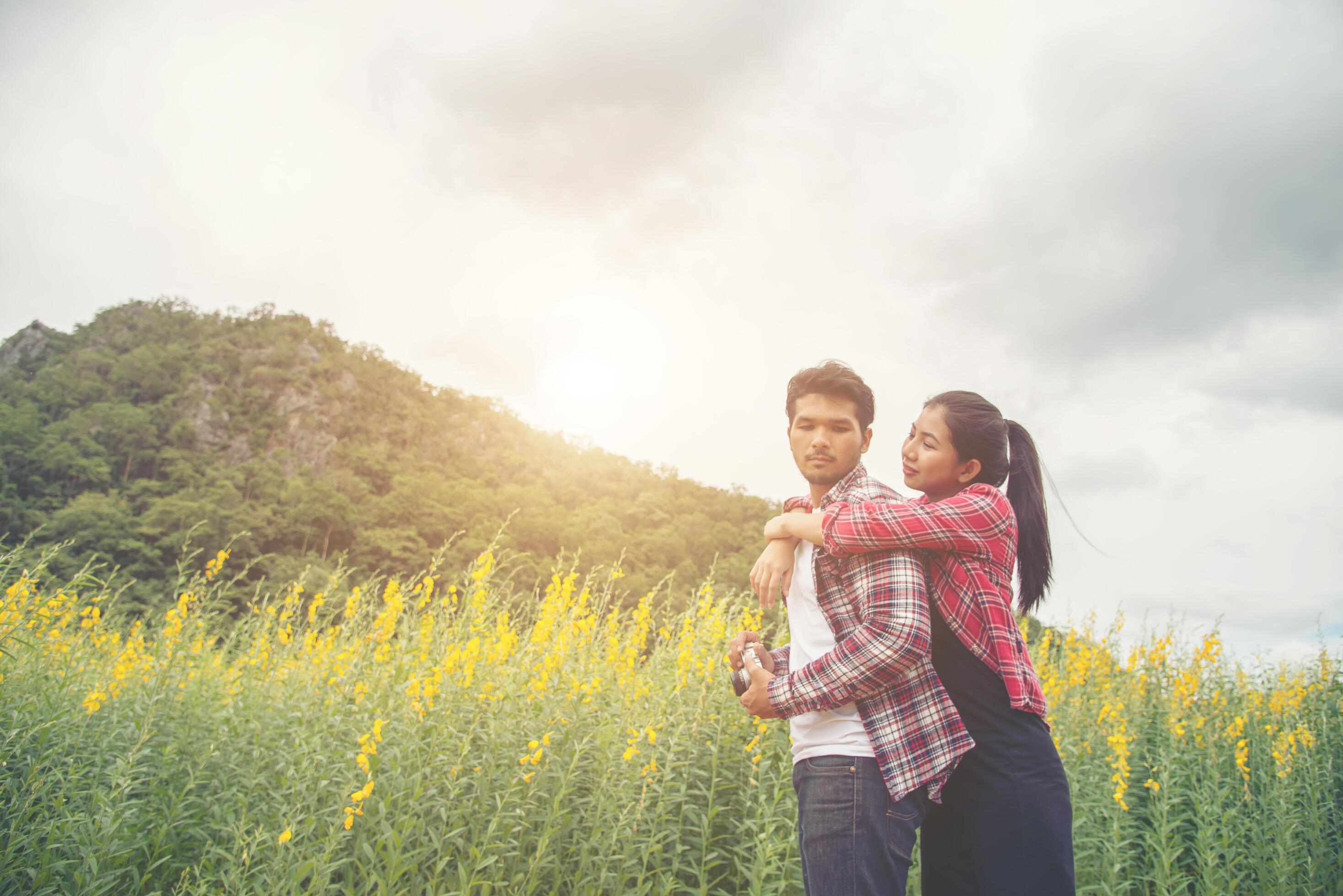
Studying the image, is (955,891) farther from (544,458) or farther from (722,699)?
(544,458)

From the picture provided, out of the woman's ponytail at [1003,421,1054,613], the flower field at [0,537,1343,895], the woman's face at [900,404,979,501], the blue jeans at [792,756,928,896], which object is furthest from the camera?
the flower field at [0,537,1343,895]

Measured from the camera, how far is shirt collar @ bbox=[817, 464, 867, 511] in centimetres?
183

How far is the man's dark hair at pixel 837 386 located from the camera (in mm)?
1853

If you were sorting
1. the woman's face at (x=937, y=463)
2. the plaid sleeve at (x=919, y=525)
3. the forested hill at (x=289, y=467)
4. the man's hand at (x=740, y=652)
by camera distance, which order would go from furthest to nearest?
the forested hill at (x=289, y=467), the woman's face at (x=937, y=463), the man's hand at (x=740, y=652), the plaid sleeve at (x=919, y=525)

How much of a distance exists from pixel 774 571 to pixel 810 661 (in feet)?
0.88

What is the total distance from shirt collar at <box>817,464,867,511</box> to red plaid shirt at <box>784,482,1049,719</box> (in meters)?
0.09

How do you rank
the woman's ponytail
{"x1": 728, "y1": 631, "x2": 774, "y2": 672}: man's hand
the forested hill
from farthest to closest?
1. the forested hill
2. the woman's ponytail
3. {"x1": 728, "y1": 631, "x2": 774, "y2": 672}: man's hand

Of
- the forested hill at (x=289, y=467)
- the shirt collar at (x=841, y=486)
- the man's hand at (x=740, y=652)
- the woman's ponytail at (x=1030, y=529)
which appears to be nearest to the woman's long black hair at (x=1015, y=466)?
the woman's ponytail at (x=1030, y=529)

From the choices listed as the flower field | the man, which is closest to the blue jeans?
the man

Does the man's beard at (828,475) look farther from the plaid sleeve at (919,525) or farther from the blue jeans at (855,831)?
the blue jeans at (855,831)

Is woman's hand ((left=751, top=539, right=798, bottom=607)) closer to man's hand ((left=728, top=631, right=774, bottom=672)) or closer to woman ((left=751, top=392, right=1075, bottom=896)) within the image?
woman ((left=751, top=392, right=1075, bottom=896))

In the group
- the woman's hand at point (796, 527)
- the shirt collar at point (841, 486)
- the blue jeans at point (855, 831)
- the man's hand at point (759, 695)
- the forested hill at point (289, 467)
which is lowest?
the blue jeans at point (855, 831)

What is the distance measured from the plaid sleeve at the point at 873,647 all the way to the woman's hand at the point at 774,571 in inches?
9.3

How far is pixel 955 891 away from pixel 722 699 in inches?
105
